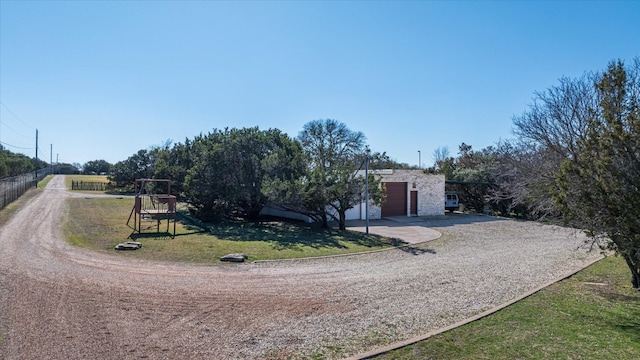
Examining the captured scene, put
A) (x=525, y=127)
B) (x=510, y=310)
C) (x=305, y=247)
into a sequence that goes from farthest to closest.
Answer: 1. (x=525, y=127)
2. (x=305, y=247)
3. (x=510, y=310)

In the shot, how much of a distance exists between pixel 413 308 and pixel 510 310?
172cm

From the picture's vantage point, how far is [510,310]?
675 cm

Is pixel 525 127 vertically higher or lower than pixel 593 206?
higher

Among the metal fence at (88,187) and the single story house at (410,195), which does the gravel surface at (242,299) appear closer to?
the single story house at (410,195)

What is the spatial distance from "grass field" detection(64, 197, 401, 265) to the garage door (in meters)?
7.33

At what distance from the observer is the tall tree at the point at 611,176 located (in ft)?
20.5

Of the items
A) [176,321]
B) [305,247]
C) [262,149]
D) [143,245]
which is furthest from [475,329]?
[262,149]

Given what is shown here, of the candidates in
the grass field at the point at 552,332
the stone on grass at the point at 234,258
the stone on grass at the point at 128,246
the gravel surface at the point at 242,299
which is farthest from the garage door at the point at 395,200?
the grass field at the point at 552,332

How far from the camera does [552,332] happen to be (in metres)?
5.64

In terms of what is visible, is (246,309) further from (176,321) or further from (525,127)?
(525,127)

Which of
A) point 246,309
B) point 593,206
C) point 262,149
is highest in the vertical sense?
point 262,149

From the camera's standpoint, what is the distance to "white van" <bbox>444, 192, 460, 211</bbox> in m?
28.2

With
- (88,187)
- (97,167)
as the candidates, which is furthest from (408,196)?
(97,167)

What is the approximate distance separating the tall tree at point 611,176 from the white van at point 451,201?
20913mm
